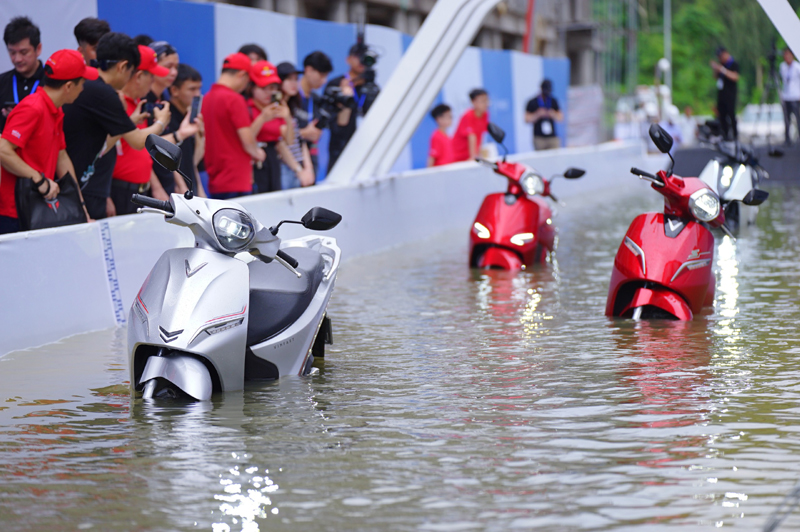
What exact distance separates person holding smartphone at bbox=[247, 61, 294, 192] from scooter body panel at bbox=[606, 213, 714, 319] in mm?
4106

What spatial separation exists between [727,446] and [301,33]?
1100 centimetres

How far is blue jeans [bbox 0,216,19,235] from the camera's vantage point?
827cm

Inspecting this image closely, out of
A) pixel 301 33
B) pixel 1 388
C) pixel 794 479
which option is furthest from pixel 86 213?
pixel 301 33

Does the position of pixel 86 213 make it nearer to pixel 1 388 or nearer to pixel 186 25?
pixel 1 388

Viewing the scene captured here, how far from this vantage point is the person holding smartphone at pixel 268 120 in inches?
457

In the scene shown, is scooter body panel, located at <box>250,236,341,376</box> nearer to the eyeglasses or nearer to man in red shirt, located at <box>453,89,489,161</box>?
the eyeglasses

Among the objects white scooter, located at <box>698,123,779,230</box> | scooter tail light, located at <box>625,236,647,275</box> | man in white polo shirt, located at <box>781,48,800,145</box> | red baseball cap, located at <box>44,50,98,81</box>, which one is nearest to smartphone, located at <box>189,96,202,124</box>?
red baseball cap, located at <box>44,50,98,81</box>

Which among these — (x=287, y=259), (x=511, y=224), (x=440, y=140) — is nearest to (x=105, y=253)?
(x=287, y=259)

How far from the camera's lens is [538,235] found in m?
11.9

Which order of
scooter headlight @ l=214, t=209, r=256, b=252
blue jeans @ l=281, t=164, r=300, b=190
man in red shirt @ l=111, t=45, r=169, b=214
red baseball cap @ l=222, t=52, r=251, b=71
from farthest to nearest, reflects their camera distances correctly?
1. blue jeans @ l=281, t=164, r=300, b=190
2. red baseball cap @ l=222, t=52, r=251, b=71
3. man in red shirt @ l=111, t=45, r=169, b=214
4. scooter headlight @ l=214, t=209, r=256, b=252

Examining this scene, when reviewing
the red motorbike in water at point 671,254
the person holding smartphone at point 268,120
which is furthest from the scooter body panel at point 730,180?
the red motorbike in water at point 671,254

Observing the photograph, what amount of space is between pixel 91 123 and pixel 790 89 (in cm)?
1840

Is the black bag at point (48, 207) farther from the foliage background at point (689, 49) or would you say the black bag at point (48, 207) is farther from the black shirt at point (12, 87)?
the foliage background at point (689, 49)

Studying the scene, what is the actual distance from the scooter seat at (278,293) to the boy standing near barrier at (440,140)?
11.7m
